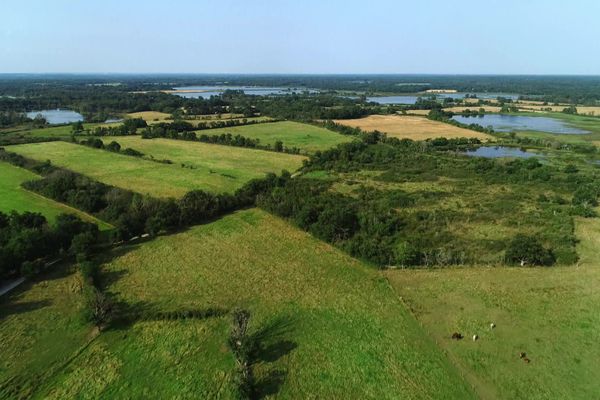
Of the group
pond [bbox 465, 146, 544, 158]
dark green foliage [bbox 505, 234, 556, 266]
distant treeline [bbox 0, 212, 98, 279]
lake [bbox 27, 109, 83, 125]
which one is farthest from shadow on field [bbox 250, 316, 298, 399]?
lake [bbox 27, 109, 83, 125]

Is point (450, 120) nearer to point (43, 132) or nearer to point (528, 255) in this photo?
point (528, 255)

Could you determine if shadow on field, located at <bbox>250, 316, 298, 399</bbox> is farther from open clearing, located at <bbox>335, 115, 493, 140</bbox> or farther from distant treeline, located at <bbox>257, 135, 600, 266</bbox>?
open clearing, located at <bbox>335, 115, 493, 140</bbox>

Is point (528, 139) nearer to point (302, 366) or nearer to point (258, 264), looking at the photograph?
point (258, 264)

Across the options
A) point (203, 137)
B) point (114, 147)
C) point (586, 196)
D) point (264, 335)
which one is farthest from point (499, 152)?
point (114, 147)

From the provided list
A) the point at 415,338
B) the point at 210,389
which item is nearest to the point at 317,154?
the point at 415,338

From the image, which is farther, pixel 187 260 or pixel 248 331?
pixel 187 260
